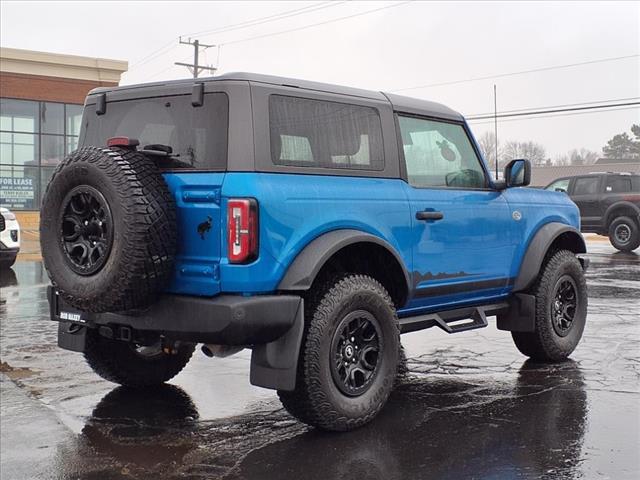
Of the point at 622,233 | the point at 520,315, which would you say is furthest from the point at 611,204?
the point at 520,315

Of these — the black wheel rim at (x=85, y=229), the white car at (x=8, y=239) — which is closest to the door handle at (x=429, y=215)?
the black wheel rim at (x=85, y=229)

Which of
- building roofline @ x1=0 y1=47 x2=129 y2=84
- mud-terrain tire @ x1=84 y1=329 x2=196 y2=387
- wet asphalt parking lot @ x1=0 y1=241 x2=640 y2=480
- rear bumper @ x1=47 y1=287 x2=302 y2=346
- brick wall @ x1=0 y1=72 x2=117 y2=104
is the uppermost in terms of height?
building roofline @ x1=0 y1=47 x2=129 y2=84

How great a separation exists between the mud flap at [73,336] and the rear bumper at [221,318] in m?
0.63

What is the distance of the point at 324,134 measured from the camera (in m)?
4.78

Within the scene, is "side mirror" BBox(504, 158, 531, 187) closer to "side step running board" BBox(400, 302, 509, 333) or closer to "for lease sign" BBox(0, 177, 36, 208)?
"side step running board" BBox(400, 302, 509, 333)

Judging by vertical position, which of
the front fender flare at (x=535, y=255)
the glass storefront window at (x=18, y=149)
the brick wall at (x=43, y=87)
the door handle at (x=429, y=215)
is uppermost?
the brick wall at (x=43, y=87)

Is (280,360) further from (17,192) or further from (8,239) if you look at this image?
(17,192)

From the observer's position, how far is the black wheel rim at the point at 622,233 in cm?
1877

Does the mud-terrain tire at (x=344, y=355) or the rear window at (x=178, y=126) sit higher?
the rear window at (x=178, y=126)

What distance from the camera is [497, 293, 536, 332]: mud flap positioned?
242 inches

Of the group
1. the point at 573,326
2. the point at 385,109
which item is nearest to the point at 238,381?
the point at 385,109

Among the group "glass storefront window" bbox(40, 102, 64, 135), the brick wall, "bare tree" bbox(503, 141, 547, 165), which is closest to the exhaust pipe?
the brick wall

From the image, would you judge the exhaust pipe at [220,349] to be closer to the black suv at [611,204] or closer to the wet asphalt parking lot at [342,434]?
the wet asphalt parking lot at [342,434]

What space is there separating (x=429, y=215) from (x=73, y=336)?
2.49 m
